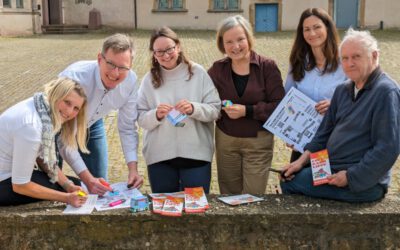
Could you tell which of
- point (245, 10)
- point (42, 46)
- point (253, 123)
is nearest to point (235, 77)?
point (253, 123)

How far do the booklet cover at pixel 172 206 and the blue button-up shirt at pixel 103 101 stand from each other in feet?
2.52

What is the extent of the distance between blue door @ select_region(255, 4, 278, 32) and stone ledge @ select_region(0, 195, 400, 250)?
29081mm

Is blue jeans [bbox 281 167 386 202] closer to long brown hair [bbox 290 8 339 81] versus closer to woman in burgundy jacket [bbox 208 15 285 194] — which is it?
woman in burgundy jacket [bbox 208 15 285 194]

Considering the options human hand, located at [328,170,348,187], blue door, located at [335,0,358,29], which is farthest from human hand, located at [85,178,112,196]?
blue door, located at [335,0,358,29]

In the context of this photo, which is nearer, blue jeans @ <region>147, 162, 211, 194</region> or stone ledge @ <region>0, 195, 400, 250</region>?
stone ledge @ <region>0, 195, 400, 250</region>

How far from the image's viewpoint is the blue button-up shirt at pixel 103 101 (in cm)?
Result: 388

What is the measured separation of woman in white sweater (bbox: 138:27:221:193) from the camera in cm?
392

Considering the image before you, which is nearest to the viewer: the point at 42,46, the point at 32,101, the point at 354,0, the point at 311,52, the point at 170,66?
the point at 32,101

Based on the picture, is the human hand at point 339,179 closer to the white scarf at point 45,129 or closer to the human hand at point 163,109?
the human hand at point 163,109

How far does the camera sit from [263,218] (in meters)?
3.32

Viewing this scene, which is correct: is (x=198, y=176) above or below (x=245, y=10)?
below

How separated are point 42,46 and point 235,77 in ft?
66.3

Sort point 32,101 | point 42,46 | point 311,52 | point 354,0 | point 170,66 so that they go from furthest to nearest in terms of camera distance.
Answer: point 354,0
point 42,46
point 311,52
point 170,66
point 32,101

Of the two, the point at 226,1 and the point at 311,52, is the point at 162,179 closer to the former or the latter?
the point at 311,52
